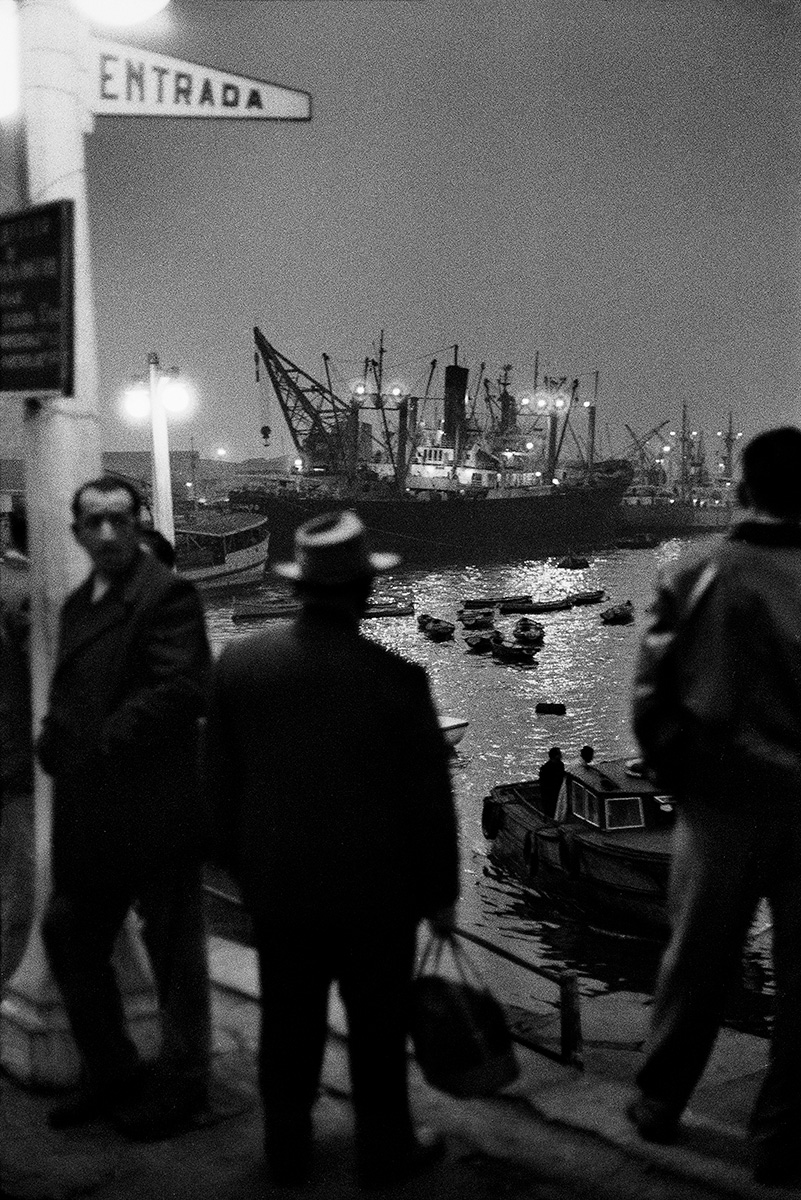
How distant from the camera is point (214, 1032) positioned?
3.51 m

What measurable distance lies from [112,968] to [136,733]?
0.74m

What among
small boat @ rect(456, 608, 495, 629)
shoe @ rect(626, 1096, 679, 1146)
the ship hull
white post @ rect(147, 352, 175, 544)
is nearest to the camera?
shoe @ rect(626, 1096, 679, 1146)

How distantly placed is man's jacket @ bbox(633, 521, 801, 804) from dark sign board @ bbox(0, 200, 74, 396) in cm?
174

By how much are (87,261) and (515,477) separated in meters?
105

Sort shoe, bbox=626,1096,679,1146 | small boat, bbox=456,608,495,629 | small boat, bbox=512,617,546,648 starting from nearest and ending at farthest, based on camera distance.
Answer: shoe, bbox=626,1096,679,1146 < small boat, bbox=512,617,546,648 < small boat, bbox=456,608,495,629

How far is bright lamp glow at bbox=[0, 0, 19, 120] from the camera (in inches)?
130

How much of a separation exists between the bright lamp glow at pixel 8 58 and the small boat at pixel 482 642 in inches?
1445

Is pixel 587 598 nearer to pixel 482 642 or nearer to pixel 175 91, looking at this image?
pixel 482 642

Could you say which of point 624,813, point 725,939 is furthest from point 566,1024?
point 624,813

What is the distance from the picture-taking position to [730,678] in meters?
2.55

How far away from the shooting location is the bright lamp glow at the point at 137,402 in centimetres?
1381

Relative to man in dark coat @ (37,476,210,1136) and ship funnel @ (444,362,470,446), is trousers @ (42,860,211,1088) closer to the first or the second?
man in dark coat @ (37,476,210,1136)

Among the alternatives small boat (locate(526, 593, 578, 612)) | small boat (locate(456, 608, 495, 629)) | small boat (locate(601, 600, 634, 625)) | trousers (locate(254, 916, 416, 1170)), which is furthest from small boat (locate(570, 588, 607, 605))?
trousers (locate(254, 916, 416, 1170))

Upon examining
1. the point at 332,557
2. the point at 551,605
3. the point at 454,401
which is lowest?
the point at 551,605
